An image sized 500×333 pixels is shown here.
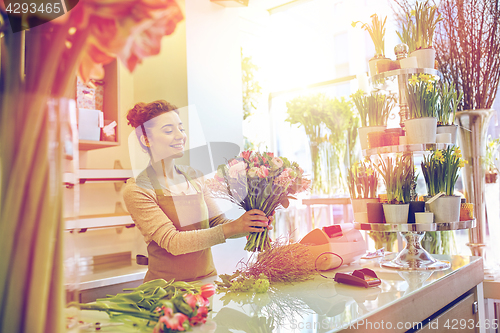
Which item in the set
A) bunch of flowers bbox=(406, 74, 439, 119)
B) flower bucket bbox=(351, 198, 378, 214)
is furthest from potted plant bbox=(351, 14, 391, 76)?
flower bucket bbox=(351, 198, 378, 214)

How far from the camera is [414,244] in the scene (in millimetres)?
1379

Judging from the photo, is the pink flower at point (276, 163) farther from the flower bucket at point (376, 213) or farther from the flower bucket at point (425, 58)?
the flower bucket at point (425, 58)

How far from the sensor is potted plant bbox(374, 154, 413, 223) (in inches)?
52.4

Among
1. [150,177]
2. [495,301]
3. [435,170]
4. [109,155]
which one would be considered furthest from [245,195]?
[495,301]

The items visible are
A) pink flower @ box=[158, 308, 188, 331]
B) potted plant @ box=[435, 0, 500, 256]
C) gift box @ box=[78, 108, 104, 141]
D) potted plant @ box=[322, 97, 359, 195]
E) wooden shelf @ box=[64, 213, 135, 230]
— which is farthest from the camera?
potted plant @ box=[322, 97, 359, 195]

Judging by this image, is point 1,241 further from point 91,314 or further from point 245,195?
point 245,195

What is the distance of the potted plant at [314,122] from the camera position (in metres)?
2.79

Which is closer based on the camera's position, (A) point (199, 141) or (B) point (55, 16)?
(B) point (55, 16)

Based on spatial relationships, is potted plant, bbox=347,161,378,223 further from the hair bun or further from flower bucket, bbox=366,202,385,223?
the hair bun

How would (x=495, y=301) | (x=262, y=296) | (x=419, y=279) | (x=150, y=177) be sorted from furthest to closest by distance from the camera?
(x=495, y=301), (x=150, y=177), (x=419, y=279), (x=262, y=296)

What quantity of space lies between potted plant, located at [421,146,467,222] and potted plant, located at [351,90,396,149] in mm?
236

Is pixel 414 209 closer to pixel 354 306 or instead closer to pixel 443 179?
pixel 443 179

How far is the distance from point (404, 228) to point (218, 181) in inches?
27.0

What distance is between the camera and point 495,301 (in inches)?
70.4
